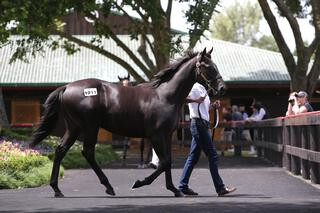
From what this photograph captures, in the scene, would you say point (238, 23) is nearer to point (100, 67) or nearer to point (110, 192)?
point (100, 67)

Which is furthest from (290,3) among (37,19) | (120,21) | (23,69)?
(120,21)

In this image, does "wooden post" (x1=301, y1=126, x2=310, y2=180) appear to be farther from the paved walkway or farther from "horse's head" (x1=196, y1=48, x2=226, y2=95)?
"horse's head" (x1=196, y1=48, x2=226, y2=95)

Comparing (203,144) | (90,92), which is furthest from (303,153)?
(90,92)

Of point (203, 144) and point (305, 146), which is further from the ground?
point (203, 144)

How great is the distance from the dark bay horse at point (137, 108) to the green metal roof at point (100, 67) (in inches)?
960

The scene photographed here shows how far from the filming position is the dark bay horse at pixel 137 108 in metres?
11.6

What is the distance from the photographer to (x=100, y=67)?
39469 millimetres

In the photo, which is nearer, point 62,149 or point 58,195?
point 58,195

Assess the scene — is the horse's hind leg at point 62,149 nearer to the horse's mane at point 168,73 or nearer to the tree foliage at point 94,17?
the horse's mane at point 168,73

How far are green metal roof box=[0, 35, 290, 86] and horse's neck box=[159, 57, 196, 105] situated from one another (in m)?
24.3

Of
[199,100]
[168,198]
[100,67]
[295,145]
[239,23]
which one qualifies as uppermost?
[239,23]

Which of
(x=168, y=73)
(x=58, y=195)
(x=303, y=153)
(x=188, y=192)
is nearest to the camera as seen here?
(x=58, y=195)

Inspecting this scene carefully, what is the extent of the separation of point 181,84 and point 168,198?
1841 millimetres

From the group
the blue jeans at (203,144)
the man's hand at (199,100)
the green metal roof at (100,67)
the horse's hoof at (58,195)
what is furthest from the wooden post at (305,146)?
the green metal roof at (100,67)
